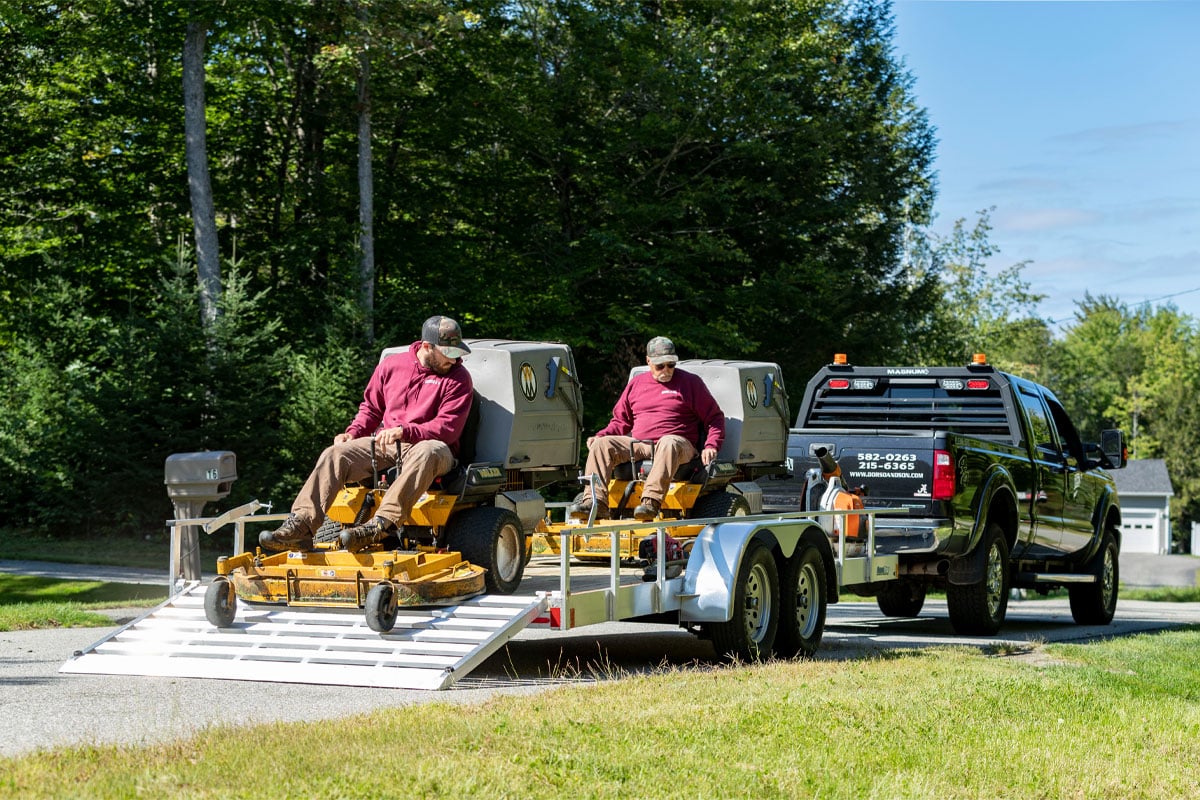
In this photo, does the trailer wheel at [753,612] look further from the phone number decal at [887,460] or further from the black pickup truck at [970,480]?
the phone number decal at [887,460]

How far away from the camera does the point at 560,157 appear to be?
32250 mm

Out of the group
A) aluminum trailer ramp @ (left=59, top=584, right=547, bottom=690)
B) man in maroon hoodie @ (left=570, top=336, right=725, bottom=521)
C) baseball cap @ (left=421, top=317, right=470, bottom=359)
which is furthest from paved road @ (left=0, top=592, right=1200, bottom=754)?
baseball cap @ (left=421, top=317, right=470, bottom=359)

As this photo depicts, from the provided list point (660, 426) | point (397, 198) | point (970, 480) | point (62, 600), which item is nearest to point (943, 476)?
point (970, 480)

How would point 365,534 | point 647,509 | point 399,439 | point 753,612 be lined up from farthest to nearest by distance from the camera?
point 647,509
point 753,612
point 399,439
point 365,534

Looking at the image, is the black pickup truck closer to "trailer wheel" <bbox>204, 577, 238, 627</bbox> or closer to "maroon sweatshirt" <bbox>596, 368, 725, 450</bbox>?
"maroon sweatshirt" <bbox>596, 368, 725, 450</bbox>

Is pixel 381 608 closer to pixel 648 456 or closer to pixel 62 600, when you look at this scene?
pixel 648 456

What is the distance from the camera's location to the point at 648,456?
36.9ft

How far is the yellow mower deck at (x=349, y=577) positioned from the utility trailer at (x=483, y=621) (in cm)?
14

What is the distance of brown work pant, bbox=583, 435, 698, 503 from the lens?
35.3 feet

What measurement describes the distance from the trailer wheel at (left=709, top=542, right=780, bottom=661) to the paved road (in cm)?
46

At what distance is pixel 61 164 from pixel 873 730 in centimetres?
2664

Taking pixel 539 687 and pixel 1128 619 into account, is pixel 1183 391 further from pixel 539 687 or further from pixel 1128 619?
pixel 539 687

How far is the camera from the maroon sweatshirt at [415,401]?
9570 millimetres

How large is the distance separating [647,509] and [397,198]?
23.0m
